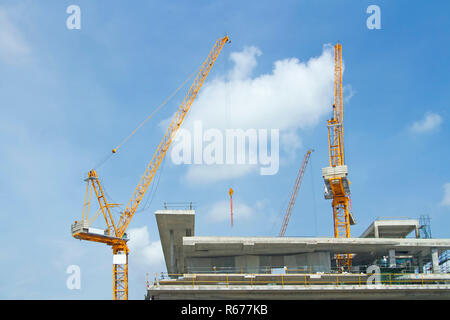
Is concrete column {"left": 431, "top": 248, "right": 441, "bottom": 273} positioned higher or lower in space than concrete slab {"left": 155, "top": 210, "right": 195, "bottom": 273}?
lower

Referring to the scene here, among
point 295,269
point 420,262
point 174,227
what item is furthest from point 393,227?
point 174,227

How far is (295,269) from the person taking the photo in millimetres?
45281

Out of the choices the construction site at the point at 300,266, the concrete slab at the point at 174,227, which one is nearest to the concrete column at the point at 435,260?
the construction site at the point at 300,266

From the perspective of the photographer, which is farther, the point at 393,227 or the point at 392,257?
the point at 393,227

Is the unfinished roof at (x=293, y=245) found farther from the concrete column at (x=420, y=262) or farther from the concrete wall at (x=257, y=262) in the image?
the concrete column at (x=420, y=262)

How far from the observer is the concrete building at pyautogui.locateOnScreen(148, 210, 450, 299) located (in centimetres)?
4019

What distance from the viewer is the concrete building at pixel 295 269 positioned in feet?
132

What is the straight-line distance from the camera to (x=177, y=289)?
3953cm

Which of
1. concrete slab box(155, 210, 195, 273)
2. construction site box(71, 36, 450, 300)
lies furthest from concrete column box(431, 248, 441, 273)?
concrete slab box(155, 210, 195, 273)

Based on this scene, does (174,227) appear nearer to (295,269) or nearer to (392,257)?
(295,269)

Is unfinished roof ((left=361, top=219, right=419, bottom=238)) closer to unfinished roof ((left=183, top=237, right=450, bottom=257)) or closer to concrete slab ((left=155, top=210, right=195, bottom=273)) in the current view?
unfinished roof ((left=183, top=237, right=450, bottom=257))
